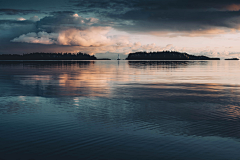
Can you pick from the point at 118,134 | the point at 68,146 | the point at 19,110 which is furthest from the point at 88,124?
the point at 19,110

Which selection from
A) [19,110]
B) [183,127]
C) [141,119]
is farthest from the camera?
[19,110]

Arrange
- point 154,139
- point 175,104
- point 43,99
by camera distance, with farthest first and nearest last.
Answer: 1. point 43,99
2. point 175,104
3. point 154,139

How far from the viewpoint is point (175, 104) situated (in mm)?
21062

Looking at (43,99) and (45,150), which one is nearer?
(45,150)

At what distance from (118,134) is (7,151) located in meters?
4.99

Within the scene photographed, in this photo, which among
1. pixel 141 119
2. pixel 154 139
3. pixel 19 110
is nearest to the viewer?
pixel 154 139

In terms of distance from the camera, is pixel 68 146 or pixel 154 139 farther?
pixel 154 139

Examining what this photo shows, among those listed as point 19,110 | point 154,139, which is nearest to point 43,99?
point 19,110

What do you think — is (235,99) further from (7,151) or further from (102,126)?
(7,151)

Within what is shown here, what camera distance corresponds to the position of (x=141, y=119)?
15.8 m

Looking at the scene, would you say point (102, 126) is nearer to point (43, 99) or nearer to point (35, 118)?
point (35, 118)

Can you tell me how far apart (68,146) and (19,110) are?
8.75 metres

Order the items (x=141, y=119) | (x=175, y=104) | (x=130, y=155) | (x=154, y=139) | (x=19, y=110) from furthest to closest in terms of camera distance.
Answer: (x=175, y=104) → (x=19, y=110) → (x=141, y=119) → (x=154, y=139) → (x=130, y=155)

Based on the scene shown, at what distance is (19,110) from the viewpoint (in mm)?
18219
